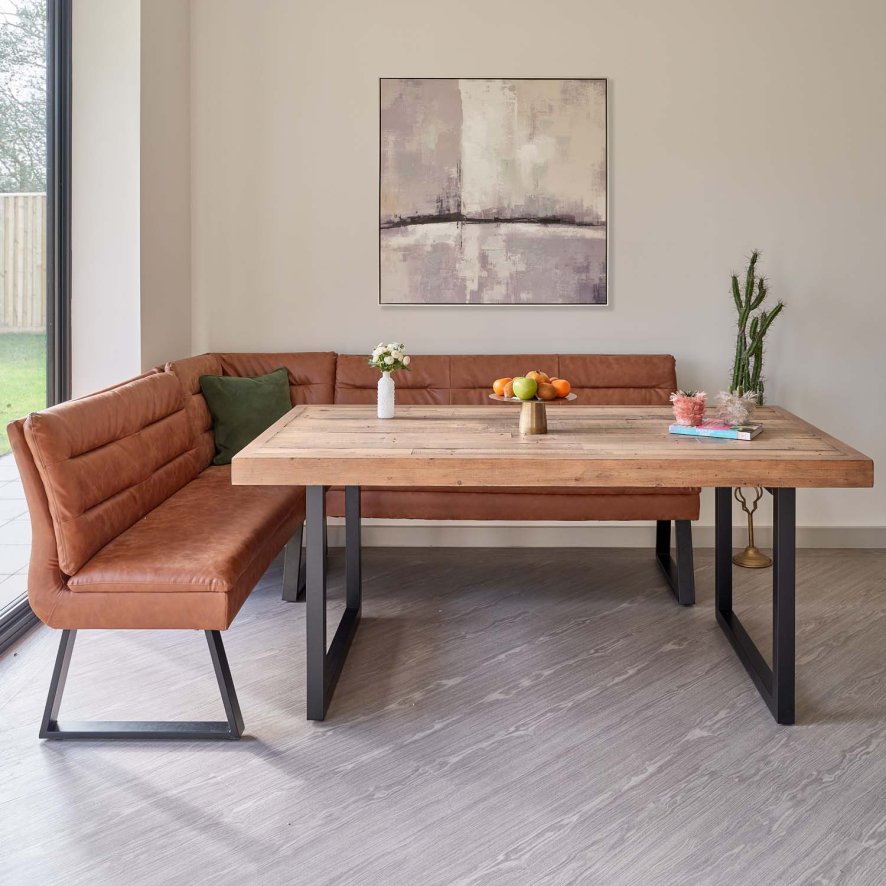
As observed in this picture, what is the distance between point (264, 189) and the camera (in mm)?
4371

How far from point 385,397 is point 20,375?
1.29 metres

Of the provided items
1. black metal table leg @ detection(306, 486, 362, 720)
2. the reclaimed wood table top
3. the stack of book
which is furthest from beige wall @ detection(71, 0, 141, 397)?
the stack of book

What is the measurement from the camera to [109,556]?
2535mm

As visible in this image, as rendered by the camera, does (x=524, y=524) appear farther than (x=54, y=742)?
Yes

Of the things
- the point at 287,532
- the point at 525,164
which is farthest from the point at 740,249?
the point at 287,532

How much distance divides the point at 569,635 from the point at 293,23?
3.04 metres

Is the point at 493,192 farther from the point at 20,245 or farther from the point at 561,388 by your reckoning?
the point at 20,245

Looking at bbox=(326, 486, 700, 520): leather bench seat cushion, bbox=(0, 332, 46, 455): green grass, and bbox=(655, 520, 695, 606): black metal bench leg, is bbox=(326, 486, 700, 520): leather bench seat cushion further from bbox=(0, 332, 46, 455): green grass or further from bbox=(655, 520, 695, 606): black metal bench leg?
bbox=(0, 332, 46, 455): green grass

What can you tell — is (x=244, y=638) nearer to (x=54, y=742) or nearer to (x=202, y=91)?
(x=54, y=742)

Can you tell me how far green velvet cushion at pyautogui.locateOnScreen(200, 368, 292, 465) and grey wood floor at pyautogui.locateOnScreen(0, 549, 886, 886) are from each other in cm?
77

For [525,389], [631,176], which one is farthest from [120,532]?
[631,176]

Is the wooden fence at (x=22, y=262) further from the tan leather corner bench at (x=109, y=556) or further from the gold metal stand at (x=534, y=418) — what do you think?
the gold metal stand at (x=534, y=418)

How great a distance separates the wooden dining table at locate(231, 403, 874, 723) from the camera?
7.94 feet

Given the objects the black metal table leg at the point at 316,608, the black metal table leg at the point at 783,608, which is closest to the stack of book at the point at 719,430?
the black metal table leg at the point at 783,608
